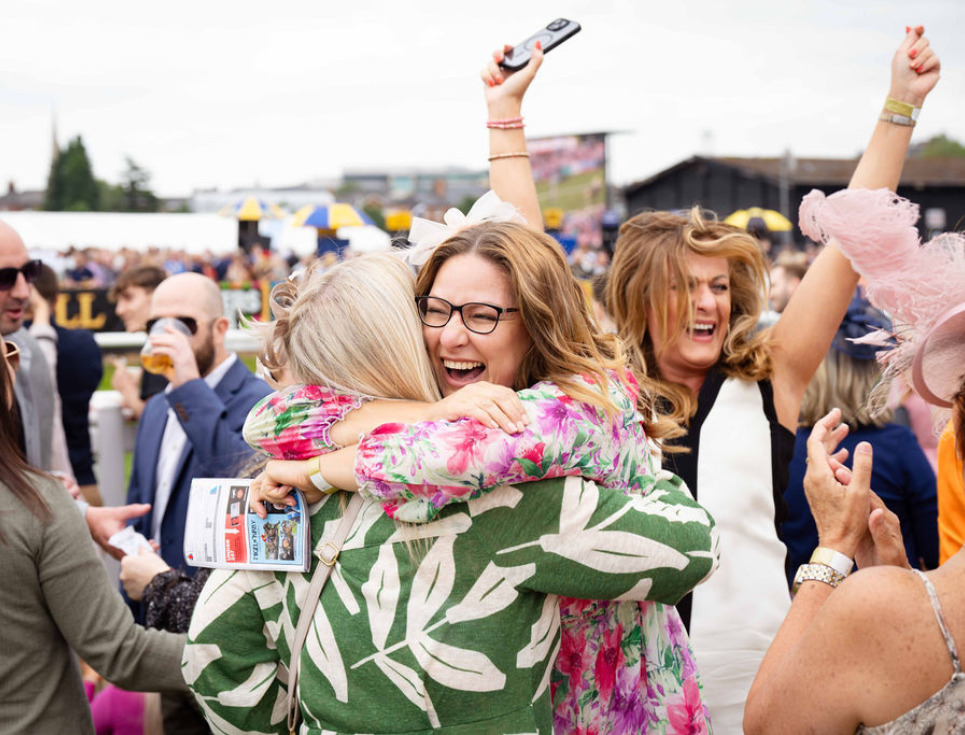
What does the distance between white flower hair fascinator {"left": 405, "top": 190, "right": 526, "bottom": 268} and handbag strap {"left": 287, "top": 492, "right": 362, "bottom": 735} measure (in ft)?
1.92

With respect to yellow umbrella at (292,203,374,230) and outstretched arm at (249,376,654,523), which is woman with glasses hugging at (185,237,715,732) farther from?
yellow umbrella at (292,203,374,230)

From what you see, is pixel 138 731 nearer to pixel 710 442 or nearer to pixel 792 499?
pixel 710 442

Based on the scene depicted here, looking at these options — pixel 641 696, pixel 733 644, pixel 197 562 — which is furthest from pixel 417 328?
pixel 733 644

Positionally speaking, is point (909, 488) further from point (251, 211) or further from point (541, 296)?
point (251, 211)

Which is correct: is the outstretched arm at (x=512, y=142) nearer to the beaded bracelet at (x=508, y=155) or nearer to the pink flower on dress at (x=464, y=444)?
the beaded bracelet at (x=508, y=155)

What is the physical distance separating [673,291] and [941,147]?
86378 millimetres

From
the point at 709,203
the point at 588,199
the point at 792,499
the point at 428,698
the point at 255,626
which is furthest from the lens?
the point at 588,199

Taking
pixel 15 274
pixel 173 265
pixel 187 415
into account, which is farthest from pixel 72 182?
pixel 187 415

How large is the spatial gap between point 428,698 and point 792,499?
2200mm

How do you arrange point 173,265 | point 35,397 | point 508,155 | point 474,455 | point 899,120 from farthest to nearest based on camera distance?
point 173,265 < point 35,397 < point 508,155 < point 899,120 < point 474,455

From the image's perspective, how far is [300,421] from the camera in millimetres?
1686

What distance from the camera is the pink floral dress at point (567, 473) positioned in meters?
1.46

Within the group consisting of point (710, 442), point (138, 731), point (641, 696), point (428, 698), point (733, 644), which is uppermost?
point (710, 442)

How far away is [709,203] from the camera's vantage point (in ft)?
124
